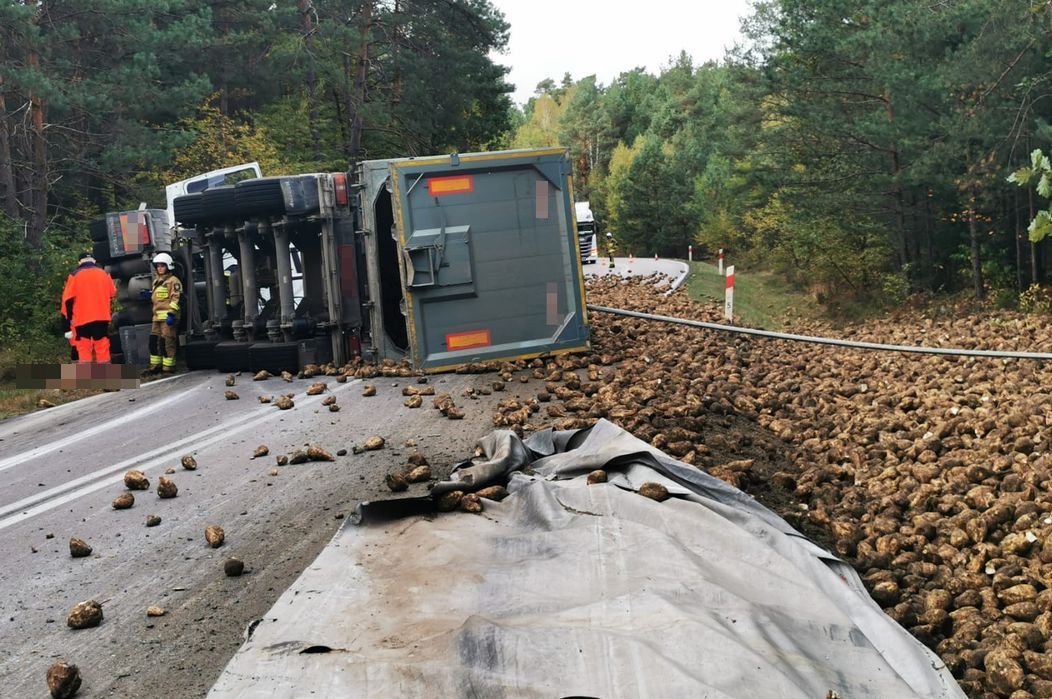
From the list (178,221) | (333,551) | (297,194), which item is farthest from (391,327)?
(333,551)

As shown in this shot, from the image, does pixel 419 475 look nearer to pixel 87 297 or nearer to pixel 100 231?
pixel 87 297

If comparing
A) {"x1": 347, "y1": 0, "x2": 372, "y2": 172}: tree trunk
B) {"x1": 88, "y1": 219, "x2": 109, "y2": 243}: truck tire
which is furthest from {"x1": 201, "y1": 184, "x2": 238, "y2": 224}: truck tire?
{"x1": 347, "y1": 0, "x2": 372, "y2": 172}: tree trunk

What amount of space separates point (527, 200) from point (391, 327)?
2.27 m

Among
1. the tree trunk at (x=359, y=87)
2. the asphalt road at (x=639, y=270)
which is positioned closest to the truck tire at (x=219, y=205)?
the tree trunk at (x=359, y=87)

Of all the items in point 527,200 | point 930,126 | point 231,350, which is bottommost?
point 231,350

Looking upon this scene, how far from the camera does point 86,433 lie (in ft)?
28.0

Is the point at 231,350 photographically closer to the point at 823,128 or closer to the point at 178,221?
the point at 178,221

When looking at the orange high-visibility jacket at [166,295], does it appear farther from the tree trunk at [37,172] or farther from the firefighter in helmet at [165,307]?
the tree trunk at [37,172]

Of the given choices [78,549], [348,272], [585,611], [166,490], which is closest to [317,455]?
[166,490]

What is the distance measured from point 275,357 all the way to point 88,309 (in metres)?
2.89

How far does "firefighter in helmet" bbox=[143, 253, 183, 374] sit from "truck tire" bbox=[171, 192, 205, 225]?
0.81 metres

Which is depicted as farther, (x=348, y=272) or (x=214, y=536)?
(x=348, y=272)

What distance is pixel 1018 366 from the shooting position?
9.91m

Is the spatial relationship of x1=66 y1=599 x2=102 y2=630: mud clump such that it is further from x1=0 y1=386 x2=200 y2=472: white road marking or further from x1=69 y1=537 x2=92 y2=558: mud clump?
x1=0 y1=386 x2=200 y2=472: white road marking
